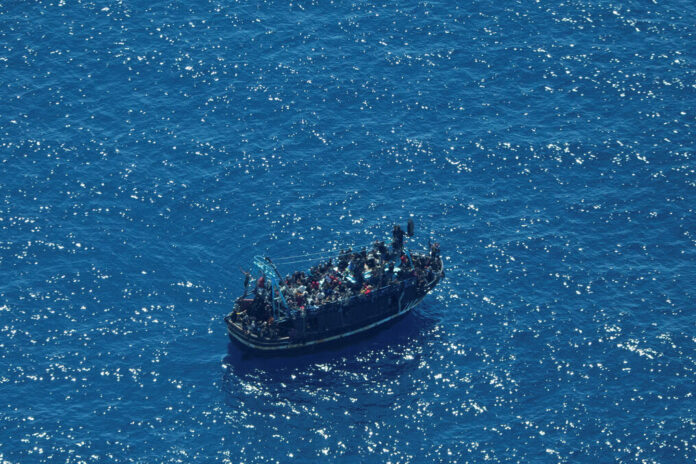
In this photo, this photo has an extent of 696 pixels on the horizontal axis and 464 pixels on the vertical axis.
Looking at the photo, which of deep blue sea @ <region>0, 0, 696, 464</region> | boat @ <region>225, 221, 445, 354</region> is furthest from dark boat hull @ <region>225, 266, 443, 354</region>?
deep blue sea @ <region>0, 0, 696, 464</region>

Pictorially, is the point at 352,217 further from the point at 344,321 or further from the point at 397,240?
the point at 344,321

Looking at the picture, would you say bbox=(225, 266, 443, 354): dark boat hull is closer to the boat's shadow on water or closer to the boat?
the boat

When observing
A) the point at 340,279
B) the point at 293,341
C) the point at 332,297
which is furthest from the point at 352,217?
the point at 293,341

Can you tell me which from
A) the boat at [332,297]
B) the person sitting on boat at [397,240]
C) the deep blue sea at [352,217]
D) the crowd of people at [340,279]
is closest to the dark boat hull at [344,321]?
the boat at [332,297]

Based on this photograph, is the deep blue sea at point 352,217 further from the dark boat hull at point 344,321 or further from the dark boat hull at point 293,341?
the dark boat hull at point 344,321

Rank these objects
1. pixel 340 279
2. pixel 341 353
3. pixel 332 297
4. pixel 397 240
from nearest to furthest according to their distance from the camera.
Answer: pixel 332 297
pixel 341 353
pixel 340 279
pixel 397 240

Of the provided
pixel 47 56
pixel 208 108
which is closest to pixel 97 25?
pixel 47 56
